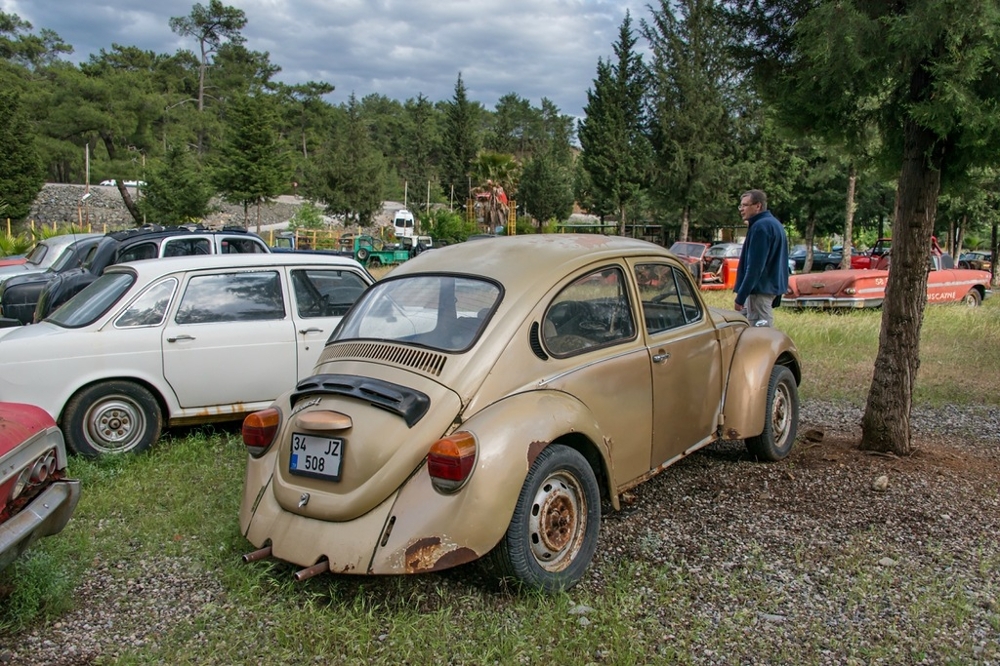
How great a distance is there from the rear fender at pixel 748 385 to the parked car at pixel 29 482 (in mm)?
4043

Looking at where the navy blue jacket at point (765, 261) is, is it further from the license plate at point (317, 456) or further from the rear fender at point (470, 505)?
the license plate at point (317, 456)

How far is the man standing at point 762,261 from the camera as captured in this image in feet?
23.0

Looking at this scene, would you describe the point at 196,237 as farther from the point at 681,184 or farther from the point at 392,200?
the point at 392,200

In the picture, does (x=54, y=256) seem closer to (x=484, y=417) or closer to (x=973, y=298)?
(x=484, y=417)

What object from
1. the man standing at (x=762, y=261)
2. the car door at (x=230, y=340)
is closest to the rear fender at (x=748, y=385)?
the man standing at (x=762, y=261)

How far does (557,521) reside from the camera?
3.66m

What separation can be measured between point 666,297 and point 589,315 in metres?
0.89

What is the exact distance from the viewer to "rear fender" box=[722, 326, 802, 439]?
5.18 meters

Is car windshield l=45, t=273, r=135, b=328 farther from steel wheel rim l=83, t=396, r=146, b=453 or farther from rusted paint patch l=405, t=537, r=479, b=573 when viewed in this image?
rusted paint patch l=405, t=537, r=479, b=573

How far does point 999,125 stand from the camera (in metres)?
4.67

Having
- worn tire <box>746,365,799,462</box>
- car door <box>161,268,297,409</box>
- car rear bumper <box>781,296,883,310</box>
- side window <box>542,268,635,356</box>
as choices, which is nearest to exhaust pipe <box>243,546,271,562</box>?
side window <box>542,268,635,356</box>

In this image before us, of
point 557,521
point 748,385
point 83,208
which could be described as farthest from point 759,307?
point 83,208

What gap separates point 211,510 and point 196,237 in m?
8.15

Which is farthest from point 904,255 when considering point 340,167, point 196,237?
point 340,167
